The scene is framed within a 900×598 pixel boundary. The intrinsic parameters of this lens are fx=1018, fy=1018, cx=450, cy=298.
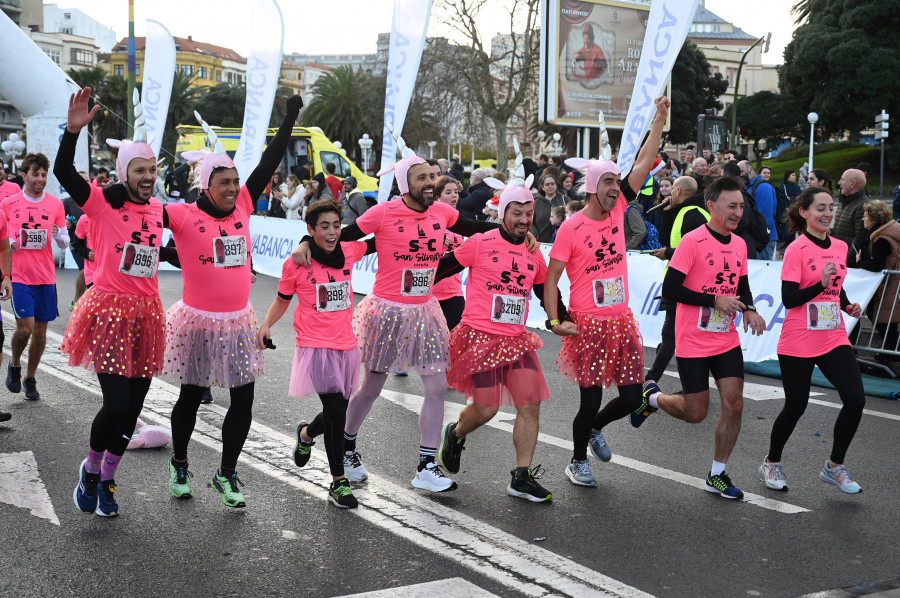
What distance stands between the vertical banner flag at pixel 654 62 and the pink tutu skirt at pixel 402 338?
5.39 meters

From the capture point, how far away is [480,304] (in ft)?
18.9

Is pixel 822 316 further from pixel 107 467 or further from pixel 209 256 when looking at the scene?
pixel 107 467

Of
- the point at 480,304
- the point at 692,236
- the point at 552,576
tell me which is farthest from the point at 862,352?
the point at 552,576

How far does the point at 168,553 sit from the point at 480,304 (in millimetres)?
2145

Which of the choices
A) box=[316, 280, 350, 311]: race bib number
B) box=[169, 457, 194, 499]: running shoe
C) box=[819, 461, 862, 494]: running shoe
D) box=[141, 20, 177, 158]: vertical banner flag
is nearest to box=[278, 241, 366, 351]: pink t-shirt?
box=[316, 280, 350, 311]: race bib number

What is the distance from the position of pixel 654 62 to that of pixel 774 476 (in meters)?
6.35

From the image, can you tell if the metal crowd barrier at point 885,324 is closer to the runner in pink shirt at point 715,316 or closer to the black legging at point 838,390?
the black legging at point 838,390

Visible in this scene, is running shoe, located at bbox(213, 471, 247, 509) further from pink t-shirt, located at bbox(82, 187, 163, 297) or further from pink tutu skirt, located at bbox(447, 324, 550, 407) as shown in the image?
pink tutu skirt, located at bbox(447, 324, 550, 407)

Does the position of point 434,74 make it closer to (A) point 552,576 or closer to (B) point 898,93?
(B) point 898,93

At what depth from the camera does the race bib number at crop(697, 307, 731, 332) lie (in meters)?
5.72

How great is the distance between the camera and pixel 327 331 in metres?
5.57

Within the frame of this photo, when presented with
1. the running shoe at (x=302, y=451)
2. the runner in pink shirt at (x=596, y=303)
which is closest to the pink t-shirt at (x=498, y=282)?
the runner in pink shirt at (x=596, y=303)

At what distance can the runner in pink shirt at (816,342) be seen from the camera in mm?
5785

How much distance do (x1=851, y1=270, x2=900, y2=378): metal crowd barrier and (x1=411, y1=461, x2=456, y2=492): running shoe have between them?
5536mm
